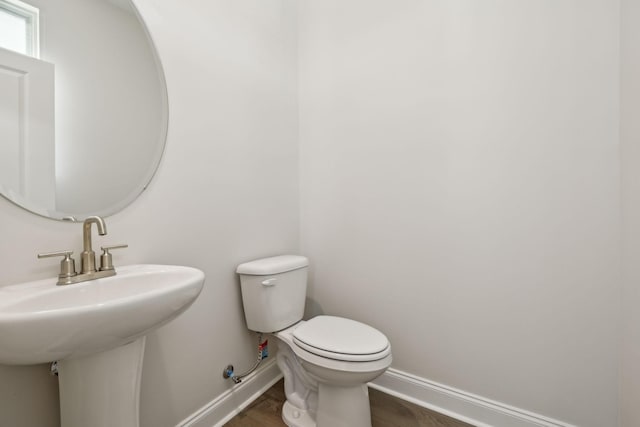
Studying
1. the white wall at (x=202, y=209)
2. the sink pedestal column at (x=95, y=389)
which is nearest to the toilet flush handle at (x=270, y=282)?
the white wall at (x=202, y=209)

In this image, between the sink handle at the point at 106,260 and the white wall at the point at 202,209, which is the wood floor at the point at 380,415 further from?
the sink handle at the point at 106,260

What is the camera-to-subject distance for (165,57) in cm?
109

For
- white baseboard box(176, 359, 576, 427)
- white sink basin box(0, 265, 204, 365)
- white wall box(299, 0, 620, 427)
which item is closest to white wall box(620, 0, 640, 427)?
white wall box(299, 0, 620, 427)

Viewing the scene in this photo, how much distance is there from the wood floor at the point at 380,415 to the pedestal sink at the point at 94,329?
25.0 inches

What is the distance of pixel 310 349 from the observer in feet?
3.59

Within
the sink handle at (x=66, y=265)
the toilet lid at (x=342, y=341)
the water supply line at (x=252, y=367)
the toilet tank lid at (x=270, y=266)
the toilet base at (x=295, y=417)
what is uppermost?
the sink handle at (x=66, y=265)

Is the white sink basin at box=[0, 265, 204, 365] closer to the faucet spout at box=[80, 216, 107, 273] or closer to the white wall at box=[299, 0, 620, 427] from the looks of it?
the faucet spout at box=[80, 216, 107, 273]

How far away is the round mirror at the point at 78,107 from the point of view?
0.77 meters

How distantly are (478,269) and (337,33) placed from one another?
1.51 m

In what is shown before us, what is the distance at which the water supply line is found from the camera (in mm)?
1288

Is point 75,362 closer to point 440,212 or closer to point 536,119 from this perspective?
point 440,212

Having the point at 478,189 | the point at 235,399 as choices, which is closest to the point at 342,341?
the point at 235,399

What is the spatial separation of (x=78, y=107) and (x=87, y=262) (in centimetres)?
50

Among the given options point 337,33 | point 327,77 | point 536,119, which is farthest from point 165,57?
point 536,119
